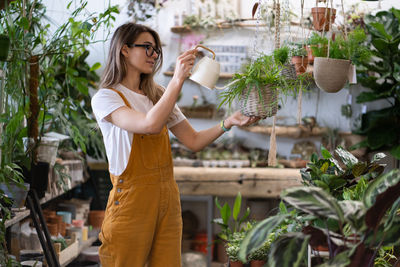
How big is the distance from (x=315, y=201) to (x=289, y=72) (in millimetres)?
959

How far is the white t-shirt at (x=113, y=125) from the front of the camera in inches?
83.2

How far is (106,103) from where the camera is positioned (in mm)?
2107

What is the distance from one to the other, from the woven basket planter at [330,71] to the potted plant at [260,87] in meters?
0.15

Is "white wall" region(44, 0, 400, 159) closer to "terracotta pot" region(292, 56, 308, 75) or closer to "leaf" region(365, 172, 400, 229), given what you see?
"terracotta pot" region(292, 56, 308, 75)

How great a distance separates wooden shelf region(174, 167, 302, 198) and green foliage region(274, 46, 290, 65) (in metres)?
2.44

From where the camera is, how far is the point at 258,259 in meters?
2.29

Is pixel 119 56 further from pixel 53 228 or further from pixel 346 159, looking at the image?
pixel 53 228

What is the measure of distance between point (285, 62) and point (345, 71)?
0.84 feet

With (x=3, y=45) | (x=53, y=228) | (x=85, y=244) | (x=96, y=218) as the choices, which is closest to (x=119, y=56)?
(x=3, y=45)

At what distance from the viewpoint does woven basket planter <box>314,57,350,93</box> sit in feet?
7.01

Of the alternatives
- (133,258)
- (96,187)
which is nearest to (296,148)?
(96,187)

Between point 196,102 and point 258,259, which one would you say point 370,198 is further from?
point 196,102

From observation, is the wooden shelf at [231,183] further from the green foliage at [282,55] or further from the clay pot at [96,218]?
the green foliage at [282,55]

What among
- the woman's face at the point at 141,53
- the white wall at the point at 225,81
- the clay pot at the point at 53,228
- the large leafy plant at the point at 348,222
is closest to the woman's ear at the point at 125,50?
the woman's face at the point at 141,53
